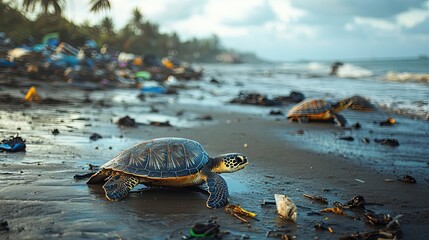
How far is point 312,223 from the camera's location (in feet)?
11.8

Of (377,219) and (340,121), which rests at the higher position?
(340,121)

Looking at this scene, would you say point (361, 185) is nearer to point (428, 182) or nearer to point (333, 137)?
point (428, 182)

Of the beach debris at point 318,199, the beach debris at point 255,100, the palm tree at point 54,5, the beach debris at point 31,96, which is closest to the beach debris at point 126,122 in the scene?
the beach debris at point 31,96

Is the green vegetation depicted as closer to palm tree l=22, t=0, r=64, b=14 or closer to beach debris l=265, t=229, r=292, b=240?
palm tree l=22, t=0, r=64, b=14

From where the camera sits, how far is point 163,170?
419cm

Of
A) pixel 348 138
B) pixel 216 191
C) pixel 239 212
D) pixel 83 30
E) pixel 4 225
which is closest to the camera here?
pixel 4 225

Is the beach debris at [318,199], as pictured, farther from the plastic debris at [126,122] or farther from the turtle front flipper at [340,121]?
the turtle front flipper at [340,121]

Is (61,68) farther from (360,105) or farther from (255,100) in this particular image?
(360,105)

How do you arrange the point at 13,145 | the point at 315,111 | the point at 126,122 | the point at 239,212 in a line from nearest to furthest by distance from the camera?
the point at 239,212
the point at 13,145
the point at 126,122
the point at 315,111

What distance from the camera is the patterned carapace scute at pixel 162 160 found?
4199 mm

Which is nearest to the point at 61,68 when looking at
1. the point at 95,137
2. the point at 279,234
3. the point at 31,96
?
the point at 31,96

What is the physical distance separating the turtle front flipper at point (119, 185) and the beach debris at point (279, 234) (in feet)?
5.39

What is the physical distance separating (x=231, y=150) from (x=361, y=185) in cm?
251

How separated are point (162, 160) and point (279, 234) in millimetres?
1570
